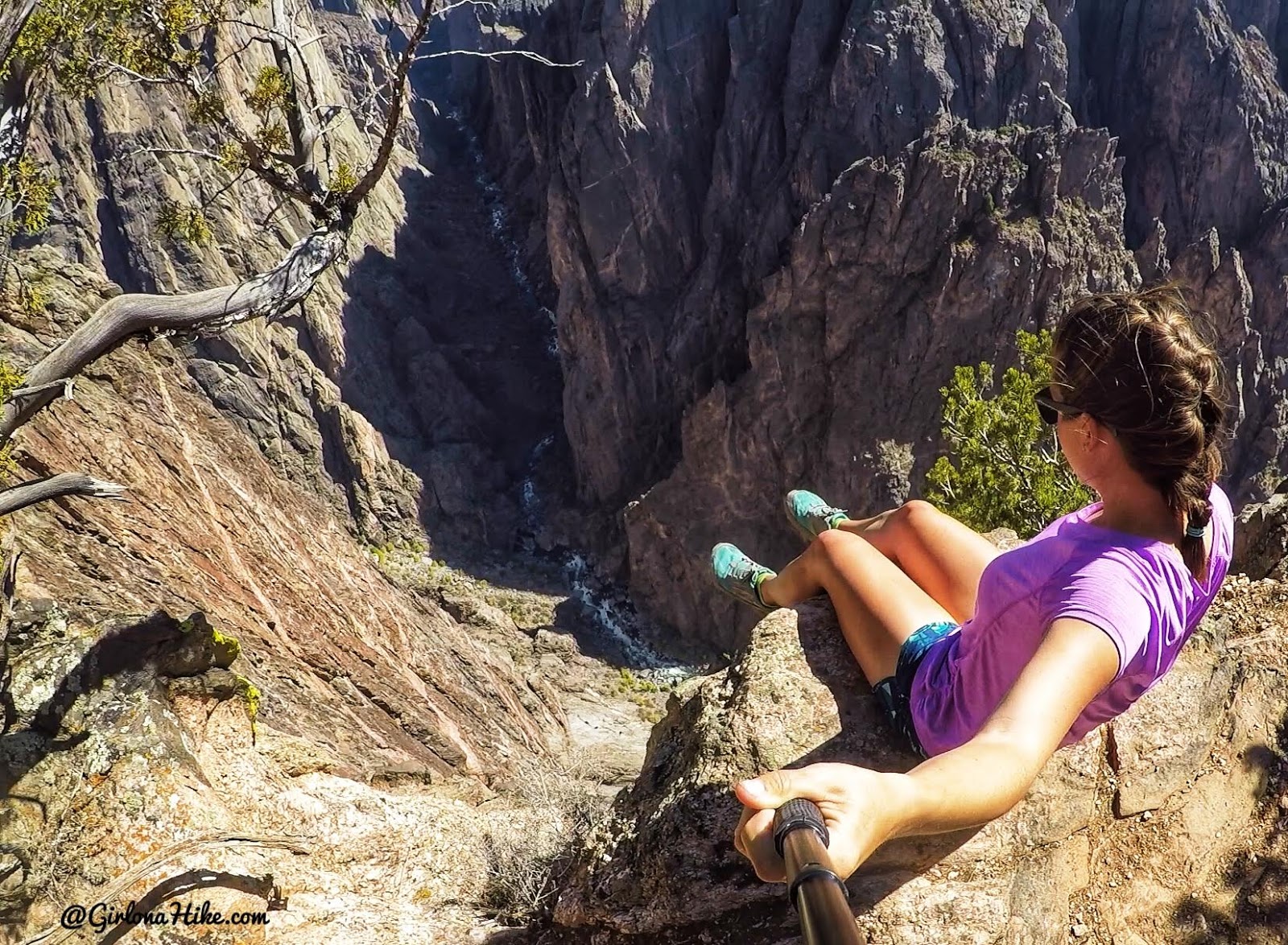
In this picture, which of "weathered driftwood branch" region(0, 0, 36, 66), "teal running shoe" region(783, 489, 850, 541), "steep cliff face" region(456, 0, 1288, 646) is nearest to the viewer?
"weathered driftwood branch" region(0, 0, 36, 66)

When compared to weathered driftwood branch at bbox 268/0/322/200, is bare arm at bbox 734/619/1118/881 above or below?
below

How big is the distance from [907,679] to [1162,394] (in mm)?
1388

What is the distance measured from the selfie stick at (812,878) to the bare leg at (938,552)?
216 cm

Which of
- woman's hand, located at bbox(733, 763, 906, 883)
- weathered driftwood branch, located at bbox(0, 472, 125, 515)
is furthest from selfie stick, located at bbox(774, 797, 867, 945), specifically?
weathered driftwood branch, located at bbox(0, 472, 125, 515)

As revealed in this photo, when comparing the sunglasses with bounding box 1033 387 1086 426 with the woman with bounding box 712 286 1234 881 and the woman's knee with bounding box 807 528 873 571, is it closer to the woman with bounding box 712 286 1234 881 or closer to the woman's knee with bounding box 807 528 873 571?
the woman with bounding box 712 286 1234 881

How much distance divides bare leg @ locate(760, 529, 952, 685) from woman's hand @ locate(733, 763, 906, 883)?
1541mm

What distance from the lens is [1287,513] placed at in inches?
261

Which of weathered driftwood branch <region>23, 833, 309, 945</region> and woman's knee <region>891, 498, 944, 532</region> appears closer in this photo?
woman's knee <region>891, 498, 944, 532</region>

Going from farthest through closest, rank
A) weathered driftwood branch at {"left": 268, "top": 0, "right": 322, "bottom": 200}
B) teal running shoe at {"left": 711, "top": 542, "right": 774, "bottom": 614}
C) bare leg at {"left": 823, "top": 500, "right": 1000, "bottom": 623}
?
weathered driftwood branch at {"left": 268, "top": 0, "right": 322, "bottom": 200}
teal running shoe at {"left": 711, "top": 542, "right": 774, "bottom": 614}
bare leg at {"left": 823, "top": 500, "right": 1000, "bottom": 623}

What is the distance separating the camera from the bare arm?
166cm

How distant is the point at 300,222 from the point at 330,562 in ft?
131

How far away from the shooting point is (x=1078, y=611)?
2100mm

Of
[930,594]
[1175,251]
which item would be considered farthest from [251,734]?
[1175,251]

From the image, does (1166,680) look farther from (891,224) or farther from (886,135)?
(886,135)
